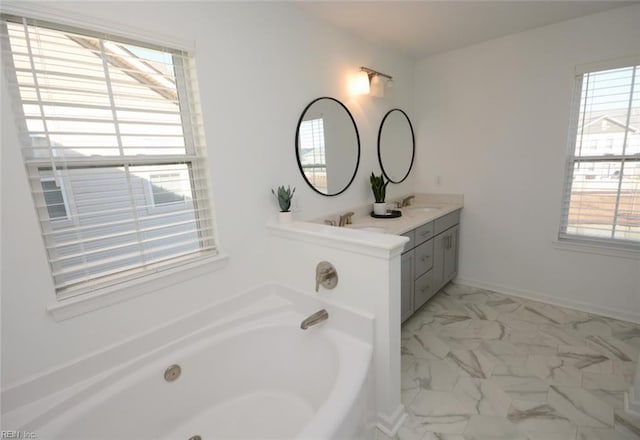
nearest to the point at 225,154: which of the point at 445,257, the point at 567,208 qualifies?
the point at 445,257

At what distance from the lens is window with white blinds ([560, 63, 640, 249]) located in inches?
85.0

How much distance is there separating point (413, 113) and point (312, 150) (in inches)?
62.4

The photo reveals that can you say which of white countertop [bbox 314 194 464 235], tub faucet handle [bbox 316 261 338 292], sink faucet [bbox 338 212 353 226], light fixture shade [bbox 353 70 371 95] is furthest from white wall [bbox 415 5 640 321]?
tub faucet handle [bbox 316 261 338 292]

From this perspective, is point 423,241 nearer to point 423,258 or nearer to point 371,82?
point 423,258

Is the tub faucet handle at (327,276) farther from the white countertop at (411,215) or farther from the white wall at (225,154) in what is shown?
the white countertop at (411,215)

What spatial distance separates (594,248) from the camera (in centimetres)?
239

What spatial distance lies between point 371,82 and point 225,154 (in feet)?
4.85

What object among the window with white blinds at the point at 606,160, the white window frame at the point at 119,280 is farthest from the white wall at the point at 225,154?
the window with white blinds at the point at 606,160

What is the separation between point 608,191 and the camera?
2.30 meters

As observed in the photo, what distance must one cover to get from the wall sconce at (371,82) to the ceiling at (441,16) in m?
0.28

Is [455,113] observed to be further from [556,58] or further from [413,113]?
[556,58]

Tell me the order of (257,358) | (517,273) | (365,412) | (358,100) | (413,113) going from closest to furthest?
(365,412) < (257,358) < (358,100) < (517,273) < (413,113)

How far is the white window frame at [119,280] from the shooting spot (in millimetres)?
1130

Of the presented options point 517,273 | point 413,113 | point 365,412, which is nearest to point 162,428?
point 365,412
